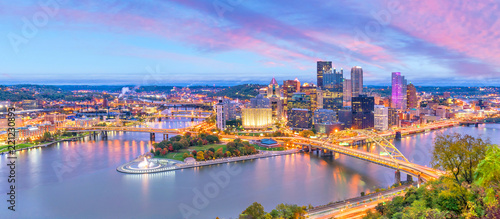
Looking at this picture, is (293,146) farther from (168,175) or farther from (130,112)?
(130,112)

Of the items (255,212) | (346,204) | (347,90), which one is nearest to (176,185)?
(255,212)

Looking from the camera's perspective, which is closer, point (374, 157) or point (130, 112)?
point (374, 157)

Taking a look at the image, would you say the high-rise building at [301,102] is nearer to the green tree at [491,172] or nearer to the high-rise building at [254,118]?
the high-rise building at [254,118]

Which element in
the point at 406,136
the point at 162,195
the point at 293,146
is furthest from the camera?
the point at 406,136

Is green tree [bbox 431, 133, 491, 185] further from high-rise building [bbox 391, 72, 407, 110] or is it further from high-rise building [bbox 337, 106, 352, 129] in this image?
high-rise building [bbox 391, 72, 407, 110]

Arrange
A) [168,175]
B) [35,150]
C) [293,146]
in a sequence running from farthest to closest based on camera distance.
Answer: [293,146], [35,150], [168,175]

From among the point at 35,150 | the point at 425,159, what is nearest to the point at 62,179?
the point at 35,150

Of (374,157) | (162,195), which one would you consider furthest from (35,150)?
(374,157)

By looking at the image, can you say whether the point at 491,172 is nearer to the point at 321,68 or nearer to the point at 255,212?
the point at 255,212

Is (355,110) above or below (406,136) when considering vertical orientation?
above
